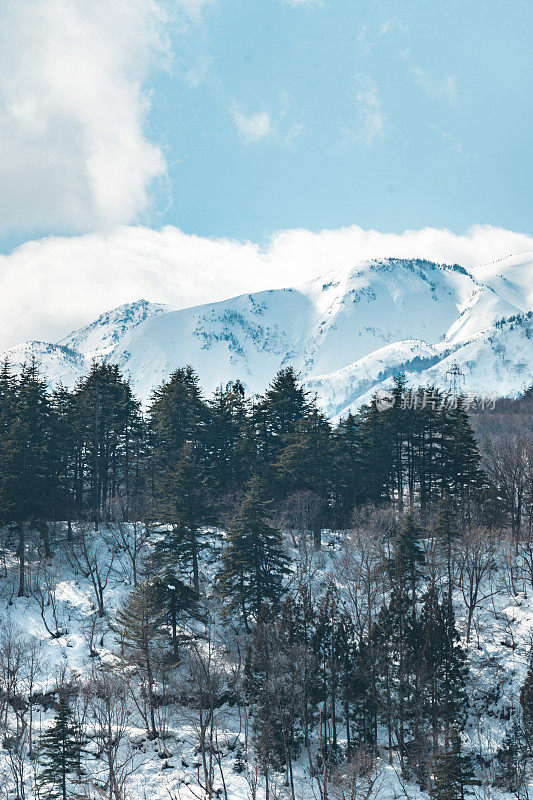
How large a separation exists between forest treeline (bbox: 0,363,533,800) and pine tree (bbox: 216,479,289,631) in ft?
0.60

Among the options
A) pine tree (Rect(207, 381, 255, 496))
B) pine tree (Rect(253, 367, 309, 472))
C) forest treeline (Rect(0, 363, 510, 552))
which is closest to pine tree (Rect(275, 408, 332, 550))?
forest treeline (Rect(0, 363, 510, 552))

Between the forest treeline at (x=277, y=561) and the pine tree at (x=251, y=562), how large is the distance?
0.60ft

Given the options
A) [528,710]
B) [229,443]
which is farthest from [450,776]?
[229,443]

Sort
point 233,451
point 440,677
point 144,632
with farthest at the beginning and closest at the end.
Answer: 1. point 233,451
2. point 144,632
3. point 440,677

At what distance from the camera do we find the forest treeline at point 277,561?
126ft

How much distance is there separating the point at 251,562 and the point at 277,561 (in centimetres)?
229

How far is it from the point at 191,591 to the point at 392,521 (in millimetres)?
21100

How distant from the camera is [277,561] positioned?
4838 centimetres

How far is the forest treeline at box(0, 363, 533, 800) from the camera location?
38312mm

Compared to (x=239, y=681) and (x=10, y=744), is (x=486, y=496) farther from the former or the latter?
(x=10, y=744)

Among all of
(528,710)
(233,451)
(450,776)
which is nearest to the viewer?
(450,776)

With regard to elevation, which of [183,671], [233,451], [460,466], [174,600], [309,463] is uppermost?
[233,451]

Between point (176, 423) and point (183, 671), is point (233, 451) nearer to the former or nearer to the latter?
point (176, 423)

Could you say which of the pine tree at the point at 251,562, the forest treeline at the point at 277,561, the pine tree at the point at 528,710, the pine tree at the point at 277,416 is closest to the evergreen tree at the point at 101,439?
the forest treeline at the point at 277,561
